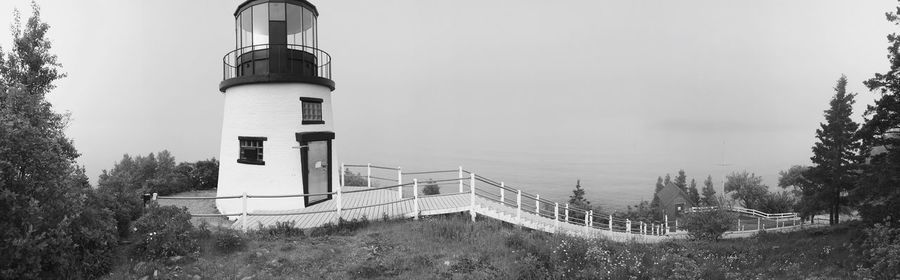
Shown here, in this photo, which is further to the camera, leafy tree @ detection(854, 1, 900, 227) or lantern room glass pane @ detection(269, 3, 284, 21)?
leafy tree @ detection(854, 1, 900, 227)

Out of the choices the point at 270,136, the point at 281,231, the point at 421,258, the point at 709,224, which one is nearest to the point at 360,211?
the point at 281,231

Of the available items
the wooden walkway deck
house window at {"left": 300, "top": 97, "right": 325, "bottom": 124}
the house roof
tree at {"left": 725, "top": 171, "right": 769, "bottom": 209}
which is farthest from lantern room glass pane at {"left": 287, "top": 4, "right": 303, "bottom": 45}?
tree at {"left": 725, "top": 171, "right": 769, "bottom": 209}

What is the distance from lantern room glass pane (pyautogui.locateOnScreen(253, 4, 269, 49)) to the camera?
46.4 feet

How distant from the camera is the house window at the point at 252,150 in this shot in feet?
45.5

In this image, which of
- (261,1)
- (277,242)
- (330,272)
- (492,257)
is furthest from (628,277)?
(261,1)

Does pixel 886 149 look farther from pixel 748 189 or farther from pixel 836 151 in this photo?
pixel 748 189

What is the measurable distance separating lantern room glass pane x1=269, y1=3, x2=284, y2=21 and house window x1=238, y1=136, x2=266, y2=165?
4183 mm

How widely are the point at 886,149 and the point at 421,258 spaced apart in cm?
2558

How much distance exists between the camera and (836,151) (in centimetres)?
3047

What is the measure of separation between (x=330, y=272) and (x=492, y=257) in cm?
353

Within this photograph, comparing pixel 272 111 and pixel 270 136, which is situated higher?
pixel 272 111

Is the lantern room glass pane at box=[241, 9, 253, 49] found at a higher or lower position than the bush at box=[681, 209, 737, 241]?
higher

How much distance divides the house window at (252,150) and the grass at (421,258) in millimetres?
4088

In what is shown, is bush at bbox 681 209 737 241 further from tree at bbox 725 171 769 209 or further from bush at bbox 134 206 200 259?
tree at bbox 725 171 769 209
